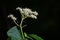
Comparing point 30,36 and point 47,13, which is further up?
point 47,13

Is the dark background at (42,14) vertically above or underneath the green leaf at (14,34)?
above

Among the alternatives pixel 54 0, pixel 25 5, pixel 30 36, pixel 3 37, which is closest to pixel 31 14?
pixel 30 36

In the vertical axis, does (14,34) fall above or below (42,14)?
below

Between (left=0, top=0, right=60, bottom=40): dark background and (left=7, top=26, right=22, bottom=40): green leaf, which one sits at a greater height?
(left=0, top=0, right=60, bottom=40): dark background

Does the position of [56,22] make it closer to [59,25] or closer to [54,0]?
[59,25]

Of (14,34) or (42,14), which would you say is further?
(42,14)

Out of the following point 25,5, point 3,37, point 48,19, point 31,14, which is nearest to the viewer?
point 31,14

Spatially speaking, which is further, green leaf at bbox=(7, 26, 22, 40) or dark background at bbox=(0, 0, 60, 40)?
dark background at bbox=(0, 0, 60, 40)

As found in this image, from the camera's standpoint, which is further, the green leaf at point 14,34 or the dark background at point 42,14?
the dark background at point 42,14
